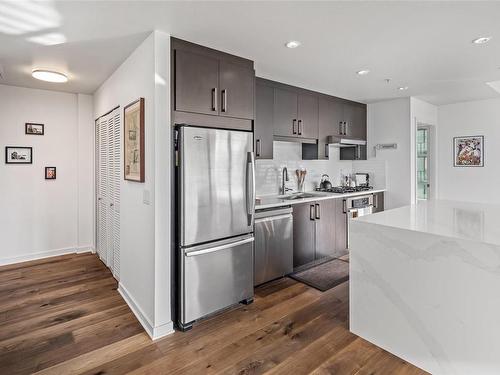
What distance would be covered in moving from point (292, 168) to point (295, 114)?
87 centimetres

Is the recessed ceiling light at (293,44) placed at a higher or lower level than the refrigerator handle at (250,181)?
higher

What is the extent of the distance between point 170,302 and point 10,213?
3.16 meters

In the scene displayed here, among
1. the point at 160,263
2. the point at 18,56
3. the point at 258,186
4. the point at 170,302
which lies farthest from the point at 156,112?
the point at 258,186

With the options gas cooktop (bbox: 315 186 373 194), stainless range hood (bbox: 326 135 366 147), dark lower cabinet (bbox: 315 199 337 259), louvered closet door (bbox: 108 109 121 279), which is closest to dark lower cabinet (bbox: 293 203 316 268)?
dark lower cabinet (bbox: 315 199 337 259)

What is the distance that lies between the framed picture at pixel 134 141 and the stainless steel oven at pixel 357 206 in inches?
115

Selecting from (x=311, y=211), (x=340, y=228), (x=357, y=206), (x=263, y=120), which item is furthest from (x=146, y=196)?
(x=357, y=206)

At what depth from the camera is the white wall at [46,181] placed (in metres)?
4.03

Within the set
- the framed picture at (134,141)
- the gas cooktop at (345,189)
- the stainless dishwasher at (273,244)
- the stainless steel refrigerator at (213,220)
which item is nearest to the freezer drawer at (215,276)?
the stainless steel refrigerator at (213,220)

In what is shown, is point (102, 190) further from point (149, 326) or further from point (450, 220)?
point (450, 220)

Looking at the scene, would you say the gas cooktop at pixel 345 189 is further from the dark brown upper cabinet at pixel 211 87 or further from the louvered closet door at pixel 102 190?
the louvered closet door at pixel 102 190

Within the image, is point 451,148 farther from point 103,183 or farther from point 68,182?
point 68,182

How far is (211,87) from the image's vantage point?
8.64 ft

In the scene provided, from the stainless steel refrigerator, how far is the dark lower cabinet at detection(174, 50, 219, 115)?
223mm

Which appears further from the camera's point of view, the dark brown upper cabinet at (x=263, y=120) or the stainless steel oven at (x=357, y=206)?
the stainless steel oven at (x=357, y=206)
